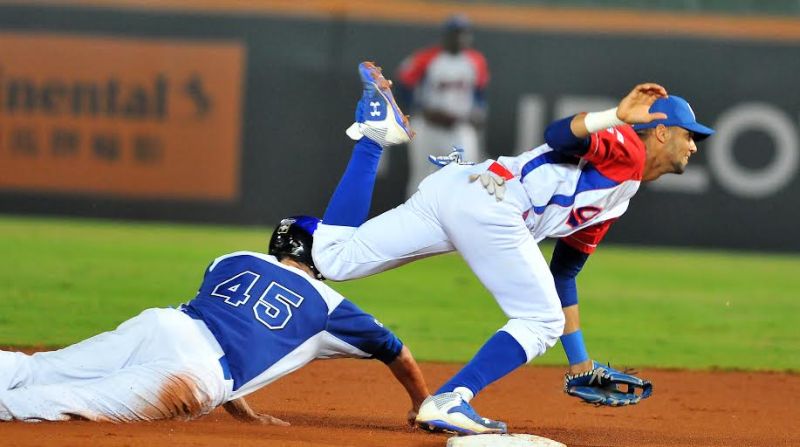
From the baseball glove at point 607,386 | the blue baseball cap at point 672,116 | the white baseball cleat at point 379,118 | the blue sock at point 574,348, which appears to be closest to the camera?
the blue baseball cap at point 672,116

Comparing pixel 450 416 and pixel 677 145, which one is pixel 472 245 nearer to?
pixel 450 416

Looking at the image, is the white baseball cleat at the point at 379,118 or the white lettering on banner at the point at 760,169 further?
the white lettering on banner at the point at 760,169

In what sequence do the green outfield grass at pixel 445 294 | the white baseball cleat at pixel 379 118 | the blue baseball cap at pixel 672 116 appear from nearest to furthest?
the blue baseball cap at pixel 672 116
the white baseball cleat at pixel 379 118
the green outfield grass at pixel 445 294

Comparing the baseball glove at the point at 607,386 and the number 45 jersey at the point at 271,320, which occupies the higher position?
the number 45 jersey at the point at 271,320

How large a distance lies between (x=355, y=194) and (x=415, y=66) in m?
8.34

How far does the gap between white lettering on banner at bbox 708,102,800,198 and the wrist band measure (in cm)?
870

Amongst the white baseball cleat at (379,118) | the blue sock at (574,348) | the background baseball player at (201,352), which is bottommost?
the blue sock at (574,348)

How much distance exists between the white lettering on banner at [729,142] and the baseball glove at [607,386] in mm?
7682

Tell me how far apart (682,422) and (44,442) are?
2.89 meters

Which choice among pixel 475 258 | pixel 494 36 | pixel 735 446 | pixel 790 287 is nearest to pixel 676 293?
pixel 790 287

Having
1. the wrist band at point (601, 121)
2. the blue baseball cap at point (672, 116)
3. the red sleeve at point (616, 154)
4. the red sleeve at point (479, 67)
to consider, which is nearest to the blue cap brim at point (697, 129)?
the blue baseball cap at point (672, 116)

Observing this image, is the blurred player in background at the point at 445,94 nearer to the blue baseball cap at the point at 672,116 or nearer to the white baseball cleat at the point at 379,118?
the white baseball cleat at the point at 379,118

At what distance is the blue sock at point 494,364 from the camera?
448 centimetres

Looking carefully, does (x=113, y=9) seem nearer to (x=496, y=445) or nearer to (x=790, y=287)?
(x=790, y=287)
